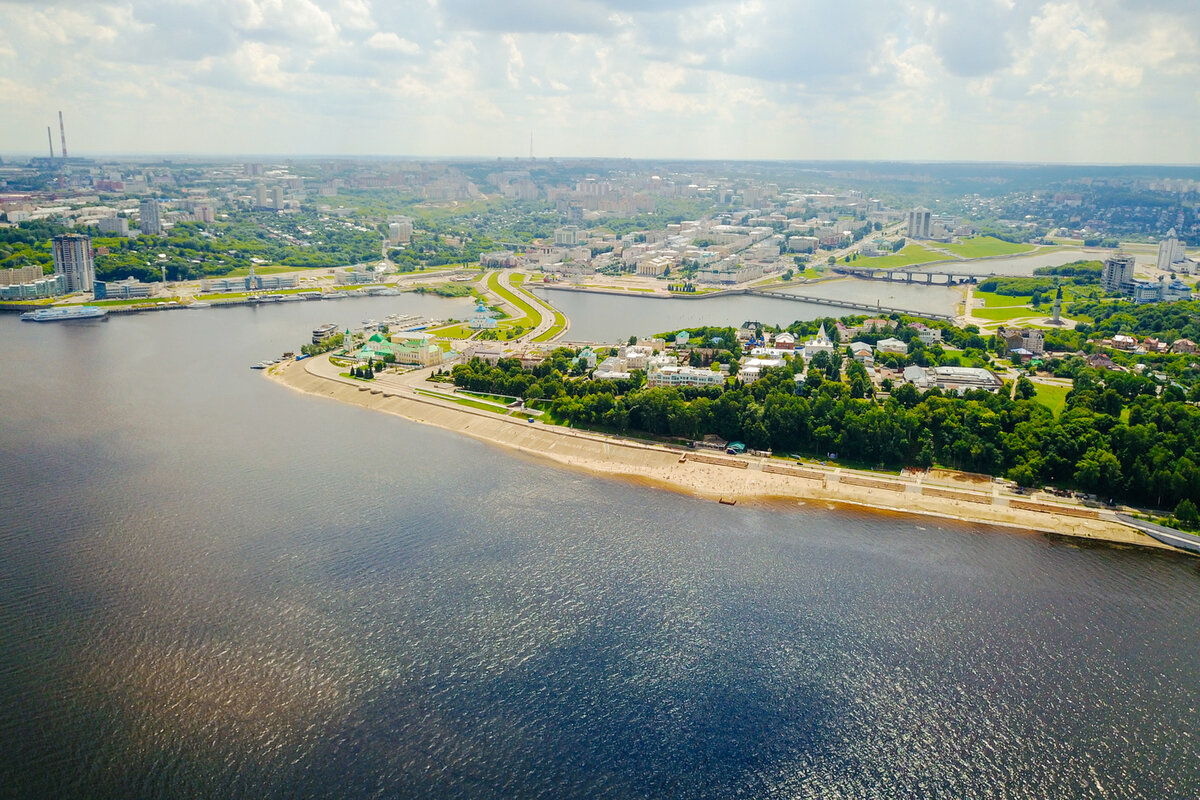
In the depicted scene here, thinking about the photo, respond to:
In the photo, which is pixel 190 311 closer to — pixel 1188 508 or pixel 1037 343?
pixel 1037 343

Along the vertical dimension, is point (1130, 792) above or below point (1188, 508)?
below

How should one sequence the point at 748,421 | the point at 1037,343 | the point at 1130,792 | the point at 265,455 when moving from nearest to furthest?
the point at 1130,792 < the point at 265,455 < the point at 748,421 < the point at 1037,343

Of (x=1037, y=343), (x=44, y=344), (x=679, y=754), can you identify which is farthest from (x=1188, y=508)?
(x=44, y=344)

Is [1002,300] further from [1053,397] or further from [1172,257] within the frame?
[1053,397]

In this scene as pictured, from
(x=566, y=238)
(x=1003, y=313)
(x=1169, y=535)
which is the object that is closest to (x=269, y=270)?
(x=566, y=238)

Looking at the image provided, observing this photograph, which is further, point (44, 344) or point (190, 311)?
point (190, 311)

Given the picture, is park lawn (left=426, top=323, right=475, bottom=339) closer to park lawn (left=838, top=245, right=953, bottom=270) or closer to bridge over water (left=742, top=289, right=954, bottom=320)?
bridge over water (left=742, top=289, right=954, bottom=320)


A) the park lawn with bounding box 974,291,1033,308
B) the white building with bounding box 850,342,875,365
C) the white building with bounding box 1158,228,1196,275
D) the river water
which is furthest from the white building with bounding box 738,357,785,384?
the white building with bounding box 1158,228,1196,275
